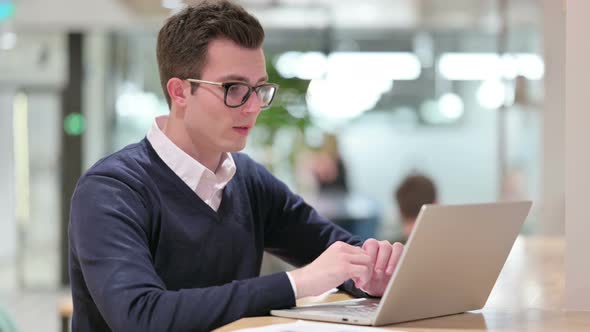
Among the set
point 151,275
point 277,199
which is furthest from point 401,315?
point 277,199

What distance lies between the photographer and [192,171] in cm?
205

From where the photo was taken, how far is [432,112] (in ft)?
37.1

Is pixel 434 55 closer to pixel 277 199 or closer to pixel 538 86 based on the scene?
pixel 538 86

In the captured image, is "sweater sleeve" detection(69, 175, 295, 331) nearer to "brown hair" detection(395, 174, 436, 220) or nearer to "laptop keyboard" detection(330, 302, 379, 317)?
"laptop keyboard" detection(330, 302, 379, 317)

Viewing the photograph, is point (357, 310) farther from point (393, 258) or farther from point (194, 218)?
point (194, 218)

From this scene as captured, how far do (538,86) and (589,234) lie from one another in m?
8.67

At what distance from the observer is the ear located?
2.10 m

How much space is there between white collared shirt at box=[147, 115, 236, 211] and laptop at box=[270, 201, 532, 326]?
35cm

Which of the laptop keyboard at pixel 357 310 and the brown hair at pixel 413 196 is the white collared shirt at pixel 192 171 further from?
the brown hair at pixel 413 196

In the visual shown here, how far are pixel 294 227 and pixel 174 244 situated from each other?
0.43m

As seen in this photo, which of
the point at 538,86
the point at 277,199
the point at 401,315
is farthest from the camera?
the point at 538,86

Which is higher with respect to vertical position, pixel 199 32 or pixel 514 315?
pixel 199 32

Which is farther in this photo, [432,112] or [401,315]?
[432,112]

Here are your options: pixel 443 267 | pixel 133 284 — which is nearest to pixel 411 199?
pixel 443 267
